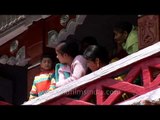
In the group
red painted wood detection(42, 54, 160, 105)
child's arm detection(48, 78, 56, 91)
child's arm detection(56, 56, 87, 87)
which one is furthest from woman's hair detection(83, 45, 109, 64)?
child's arm detection(48, 78, 56, 91)

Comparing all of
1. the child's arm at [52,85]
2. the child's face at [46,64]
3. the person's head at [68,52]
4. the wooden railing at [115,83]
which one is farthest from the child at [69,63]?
the child's face at [46,64]

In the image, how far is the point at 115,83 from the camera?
6102mm

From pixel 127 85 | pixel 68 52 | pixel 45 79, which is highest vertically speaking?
pixel 68 52

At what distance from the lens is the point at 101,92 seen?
20.5 ft

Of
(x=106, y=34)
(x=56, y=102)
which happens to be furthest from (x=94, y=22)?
(x=56, y=102)

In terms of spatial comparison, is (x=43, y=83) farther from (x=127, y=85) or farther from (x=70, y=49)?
(x=127, y=85)

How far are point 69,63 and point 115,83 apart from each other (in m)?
1.09

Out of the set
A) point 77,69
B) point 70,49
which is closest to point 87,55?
point 77,69

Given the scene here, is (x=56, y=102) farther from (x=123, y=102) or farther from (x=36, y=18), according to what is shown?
(x=36, y=18)

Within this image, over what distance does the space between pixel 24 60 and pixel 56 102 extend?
3.02 meters

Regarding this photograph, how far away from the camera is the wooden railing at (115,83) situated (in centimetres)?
600

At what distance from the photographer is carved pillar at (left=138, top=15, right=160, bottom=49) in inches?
263

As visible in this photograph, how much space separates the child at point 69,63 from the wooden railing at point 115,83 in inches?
11.0

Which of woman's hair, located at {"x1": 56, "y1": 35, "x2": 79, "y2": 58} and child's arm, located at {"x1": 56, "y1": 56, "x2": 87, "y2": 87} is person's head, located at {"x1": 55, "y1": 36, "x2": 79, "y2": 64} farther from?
child's arm, located at {"x1": 56, "y1": 56, "x2": 87, "y2": 87}
